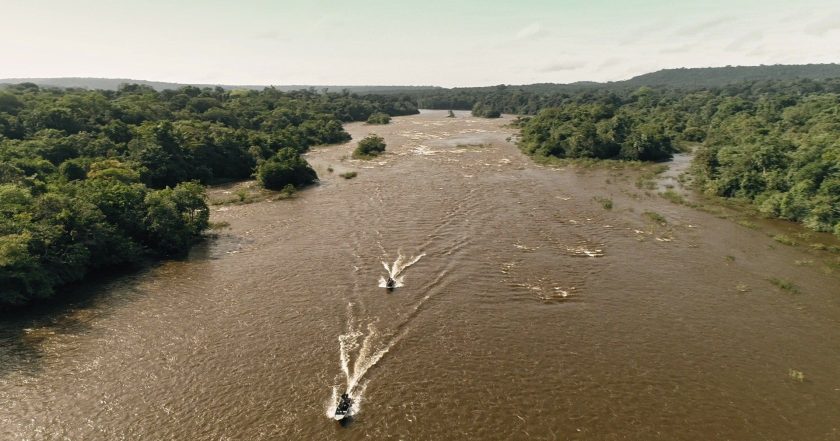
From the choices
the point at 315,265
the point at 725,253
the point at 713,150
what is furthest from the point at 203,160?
the point at 713,150

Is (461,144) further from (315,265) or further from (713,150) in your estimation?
(315,265)

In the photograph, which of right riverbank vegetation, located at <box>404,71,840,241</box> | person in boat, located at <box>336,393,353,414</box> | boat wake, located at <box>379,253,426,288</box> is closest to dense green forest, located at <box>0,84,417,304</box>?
boat wake, located at <box>379,253,426,288</box>

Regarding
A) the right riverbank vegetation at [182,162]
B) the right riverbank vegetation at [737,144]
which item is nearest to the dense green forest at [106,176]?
the right riverbank vegetation at [182,162]

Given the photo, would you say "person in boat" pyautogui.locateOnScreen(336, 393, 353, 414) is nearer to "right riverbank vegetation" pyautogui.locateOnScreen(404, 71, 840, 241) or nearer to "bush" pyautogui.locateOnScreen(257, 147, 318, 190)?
"bush" pyautogui.locateOnScreen(257, 147, 318, 190)

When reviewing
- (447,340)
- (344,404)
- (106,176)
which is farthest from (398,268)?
(106,176)

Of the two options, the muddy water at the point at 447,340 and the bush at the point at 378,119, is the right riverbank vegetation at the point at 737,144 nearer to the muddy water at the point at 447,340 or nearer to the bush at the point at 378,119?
the muddy water at the point at 447,340

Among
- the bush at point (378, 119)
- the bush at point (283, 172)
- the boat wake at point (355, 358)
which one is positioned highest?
the bush at point (378, 119)

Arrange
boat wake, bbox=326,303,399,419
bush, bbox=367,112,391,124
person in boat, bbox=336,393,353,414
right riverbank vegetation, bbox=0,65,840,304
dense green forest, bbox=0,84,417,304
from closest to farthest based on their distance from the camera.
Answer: person in boat, bbox=336,393,353,414 < boat wake, bbox=326,303,399,419 < dense green forest, bbox=0,84,417,304 < right riverbank vegetation, bbox=0,65,840,304 < bush, bbox=367,112,391,124
